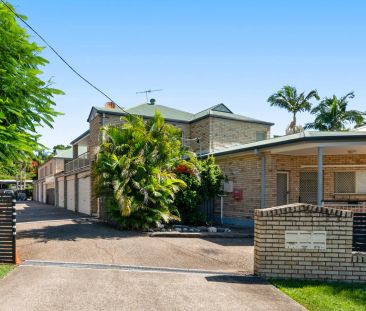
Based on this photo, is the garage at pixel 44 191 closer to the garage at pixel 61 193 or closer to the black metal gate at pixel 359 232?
the garage at pixel 61 193

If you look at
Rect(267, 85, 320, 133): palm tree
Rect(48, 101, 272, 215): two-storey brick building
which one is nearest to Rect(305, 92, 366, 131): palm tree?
Rect(267, 85, 320, 133): palm tree

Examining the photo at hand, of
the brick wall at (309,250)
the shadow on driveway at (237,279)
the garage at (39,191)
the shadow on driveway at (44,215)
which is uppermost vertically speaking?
the brick wall at (309,250)

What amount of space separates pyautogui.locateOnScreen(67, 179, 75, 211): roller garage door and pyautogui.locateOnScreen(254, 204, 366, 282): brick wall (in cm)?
2242

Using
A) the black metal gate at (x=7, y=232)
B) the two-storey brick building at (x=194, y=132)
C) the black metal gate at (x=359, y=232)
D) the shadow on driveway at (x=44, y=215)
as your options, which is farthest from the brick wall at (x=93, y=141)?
the black metal gate at (x=359, y=232)

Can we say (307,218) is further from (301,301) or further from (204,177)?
(204,177)

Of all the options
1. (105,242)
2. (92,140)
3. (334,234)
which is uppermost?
(92,140)

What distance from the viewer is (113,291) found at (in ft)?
19.7

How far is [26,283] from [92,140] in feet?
51.4

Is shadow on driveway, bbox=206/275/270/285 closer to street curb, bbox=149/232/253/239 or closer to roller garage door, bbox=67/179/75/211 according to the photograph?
street curb, bbox=149/232/253/239

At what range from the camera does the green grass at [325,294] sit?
18.0ft

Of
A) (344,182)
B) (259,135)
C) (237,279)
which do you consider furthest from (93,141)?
(237,279)

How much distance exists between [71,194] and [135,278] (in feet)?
74.6

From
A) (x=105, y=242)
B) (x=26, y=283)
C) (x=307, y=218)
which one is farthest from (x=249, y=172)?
(x=26, y=283)

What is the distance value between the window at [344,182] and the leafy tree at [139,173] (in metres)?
6.90
